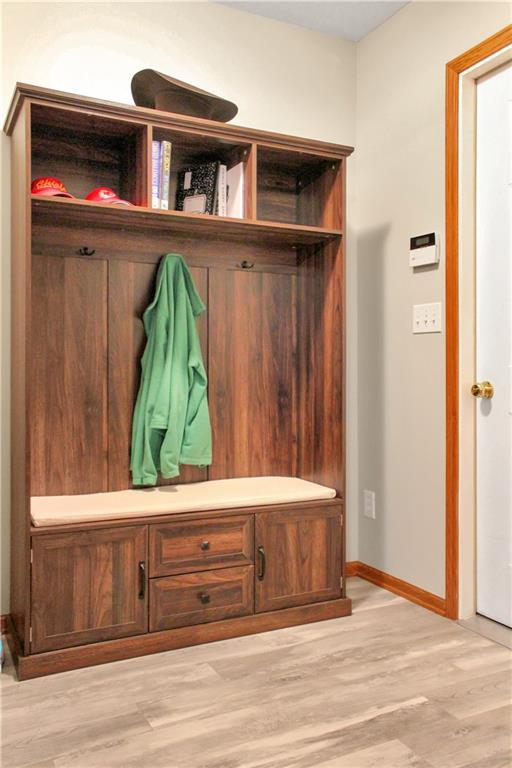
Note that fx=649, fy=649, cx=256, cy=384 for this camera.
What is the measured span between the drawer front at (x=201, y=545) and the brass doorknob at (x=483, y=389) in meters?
1.03

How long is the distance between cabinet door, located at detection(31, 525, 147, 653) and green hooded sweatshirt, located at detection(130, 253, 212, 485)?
395 mm

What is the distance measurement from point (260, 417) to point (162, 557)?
873mm

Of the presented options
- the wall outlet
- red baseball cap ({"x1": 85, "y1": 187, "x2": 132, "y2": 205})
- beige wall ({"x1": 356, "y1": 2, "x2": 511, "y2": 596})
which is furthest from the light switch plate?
red baseball cap ({"x1": 85, "y1": 187, "x2": 132, "y2": 205})

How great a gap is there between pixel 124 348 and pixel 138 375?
13 cm

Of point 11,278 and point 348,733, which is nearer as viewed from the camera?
point 348,733

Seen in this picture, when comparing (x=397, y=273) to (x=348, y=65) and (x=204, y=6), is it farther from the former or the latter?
(x=204, y=6)

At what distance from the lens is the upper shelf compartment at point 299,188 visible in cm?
276

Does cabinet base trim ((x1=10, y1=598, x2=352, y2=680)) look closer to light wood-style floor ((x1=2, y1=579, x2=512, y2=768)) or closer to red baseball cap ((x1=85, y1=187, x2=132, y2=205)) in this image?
light wood-style floor ((x1=2, y1=579, x2=512, y2=768))

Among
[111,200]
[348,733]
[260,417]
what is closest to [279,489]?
[260,417]

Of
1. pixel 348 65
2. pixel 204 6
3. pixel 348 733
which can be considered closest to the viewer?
pixel 348 733

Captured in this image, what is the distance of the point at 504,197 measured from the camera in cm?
252

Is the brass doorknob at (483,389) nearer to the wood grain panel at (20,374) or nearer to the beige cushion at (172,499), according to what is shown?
the beige cushion at (172,499)

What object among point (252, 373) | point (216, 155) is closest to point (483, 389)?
point (252, 373)

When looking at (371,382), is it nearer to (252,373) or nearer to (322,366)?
(322,366)
